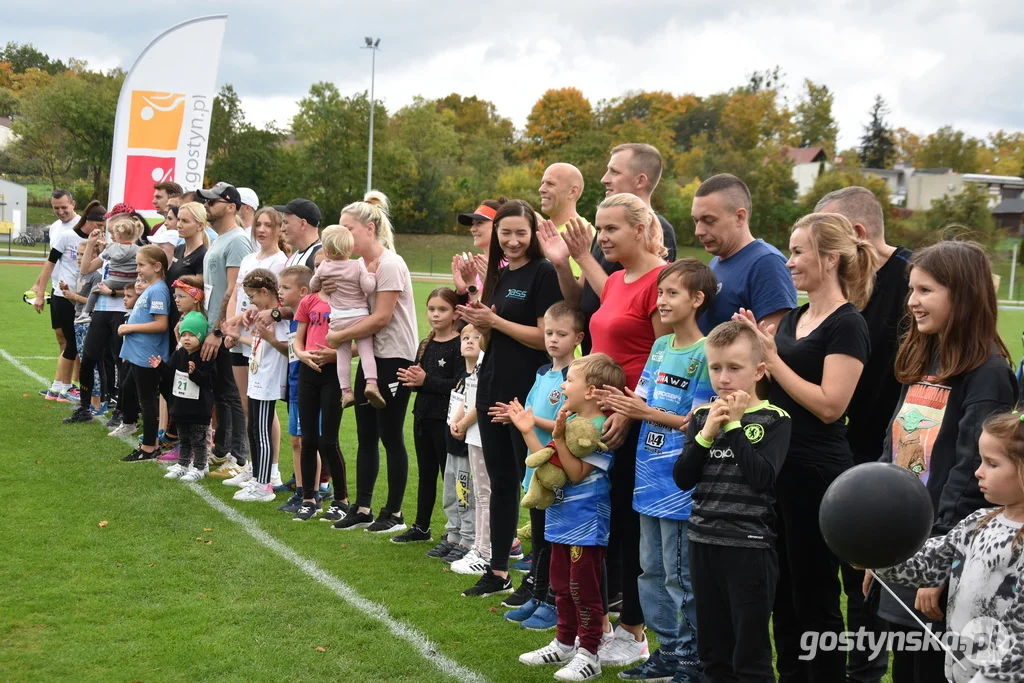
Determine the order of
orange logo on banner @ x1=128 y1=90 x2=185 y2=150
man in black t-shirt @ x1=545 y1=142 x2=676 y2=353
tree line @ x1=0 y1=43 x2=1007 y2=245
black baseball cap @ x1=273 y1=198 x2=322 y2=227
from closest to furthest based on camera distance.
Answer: man in black t-shirt @ x1=545 y1=142 x2=676 y2=353 → black baseball cap @ x1=273 y1=198 x2=322 y2=227 → orange logo on banner @ x1=128 y1=90 x2=185 y2=150 → tree line @ x1=0 y1=43 x2=1007 y2=245

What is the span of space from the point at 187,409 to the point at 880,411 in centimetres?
608

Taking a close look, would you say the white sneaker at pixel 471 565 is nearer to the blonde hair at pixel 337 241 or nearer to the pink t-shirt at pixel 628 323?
the pink t-shirt at pixel 628 323

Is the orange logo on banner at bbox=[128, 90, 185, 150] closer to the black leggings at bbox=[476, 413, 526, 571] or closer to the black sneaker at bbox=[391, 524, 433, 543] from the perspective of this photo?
the black sneaker at bbox=[391, 524, 433, 543]

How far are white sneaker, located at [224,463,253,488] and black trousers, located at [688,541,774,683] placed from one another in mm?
5249

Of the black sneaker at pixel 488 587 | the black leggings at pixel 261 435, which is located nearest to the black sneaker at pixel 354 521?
the black leggings at pixel 261 435

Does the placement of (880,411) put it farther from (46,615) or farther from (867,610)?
(46,615)

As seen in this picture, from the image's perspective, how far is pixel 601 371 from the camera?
453cm

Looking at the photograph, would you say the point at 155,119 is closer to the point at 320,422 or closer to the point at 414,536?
the point at 320,422

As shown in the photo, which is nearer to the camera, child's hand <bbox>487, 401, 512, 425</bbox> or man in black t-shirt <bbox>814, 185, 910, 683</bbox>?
man in black t-shirt <bbox>814, 185, 910, 683</bbox>

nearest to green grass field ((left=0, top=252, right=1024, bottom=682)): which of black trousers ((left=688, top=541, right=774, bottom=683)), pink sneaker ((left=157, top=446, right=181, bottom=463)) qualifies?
pink sneaker ((left=157, top=446, right=181, bottom=463))

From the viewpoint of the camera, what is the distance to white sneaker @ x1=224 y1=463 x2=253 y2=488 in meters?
8.15

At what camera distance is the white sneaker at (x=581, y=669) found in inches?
176

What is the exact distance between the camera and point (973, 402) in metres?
3.31

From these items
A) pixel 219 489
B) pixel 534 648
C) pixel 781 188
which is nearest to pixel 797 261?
pixel 534 648
